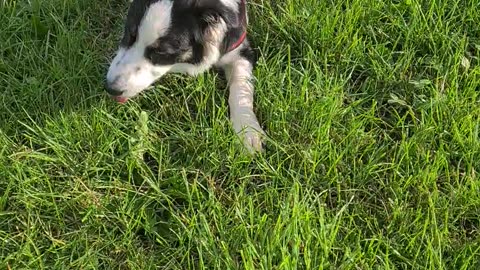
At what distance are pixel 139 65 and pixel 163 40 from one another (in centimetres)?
13

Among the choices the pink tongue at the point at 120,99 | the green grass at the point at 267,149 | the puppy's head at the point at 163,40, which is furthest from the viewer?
the pink tongue at the point at 120,99

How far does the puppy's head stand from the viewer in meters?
2.00

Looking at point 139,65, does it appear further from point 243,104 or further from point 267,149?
point 267,149

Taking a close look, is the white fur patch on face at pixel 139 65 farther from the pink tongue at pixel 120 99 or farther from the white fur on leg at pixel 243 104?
the white fur on leg at pixel 243 104

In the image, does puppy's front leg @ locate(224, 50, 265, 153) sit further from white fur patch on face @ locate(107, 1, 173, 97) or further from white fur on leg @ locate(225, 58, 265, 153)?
white fur patch on face @ locate(107, 1, 173, 97)

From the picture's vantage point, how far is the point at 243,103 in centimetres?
219

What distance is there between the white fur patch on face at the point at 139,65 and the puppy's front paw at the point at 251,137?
33 cm

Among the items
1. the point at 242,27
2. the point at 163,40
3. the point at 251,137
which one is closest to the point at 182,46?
the point at 163,40

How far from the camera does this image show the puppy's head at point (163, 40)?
2.00 meters

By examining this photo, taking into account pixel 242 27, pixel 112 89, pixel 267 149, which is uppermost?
pixel 242 27

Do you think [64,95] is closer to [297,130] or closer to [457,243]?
[297,130]

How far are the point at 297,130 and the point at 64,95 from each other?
2.70 feet

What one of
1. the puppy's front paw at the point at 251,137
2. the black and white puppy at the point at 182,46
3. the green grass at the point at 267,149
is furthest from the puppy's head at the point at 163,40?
the puppy's front paw at the point at 251,137

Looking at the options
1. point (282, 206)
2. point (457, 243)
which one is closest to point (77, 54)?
point (282, 206)
